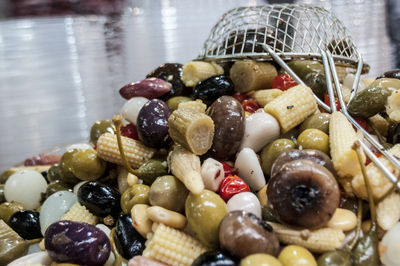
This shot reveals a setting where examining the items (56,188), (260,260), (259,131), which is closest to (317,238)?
(260,260)

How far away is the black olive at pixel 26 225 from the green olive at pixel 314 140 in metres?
0.90

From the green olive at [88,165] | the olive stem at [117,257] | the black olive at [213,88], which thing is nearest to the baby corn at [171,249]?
the olive stem at [117,257]

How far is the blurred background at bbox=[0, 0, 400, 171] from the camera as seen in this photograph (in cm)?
295

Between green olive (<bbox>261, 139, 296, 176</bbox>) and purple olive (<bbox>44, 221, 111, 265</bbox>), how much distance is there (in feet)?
1.63

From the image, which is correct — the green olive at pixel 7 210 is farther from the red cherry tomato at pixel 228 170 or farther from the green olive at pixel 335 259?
the green olive at pixel 335 259

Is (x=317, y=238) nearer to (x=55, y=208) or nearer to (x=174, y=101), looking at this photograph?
(x=174, y=101)

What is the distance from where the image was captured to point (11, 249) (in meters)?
1.17

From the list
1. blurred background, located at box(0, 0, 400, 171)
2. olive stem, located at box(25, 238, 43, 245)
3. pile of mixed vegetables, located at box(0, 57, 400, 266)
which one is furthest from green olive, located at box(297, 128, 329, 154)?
blurred background, located at box(0, 0, 400, 171)

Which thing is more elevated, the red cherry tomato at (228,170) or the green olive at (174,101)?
the green olive at (174,101)

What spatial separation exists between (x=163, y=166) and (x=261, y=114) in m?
0.33

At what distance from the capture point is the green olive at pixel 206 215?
0.90 metres

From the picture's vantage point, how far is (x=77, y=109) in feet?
9.89

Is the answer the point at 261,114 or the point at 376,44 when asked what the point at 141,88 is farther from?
the point at 376,44

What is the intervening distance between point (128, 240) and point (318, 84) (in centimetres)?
82
